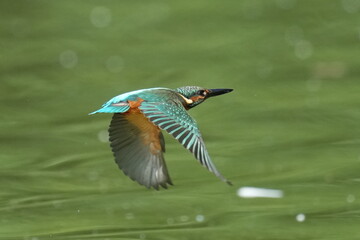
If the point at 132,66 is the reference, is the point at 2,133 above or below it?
below

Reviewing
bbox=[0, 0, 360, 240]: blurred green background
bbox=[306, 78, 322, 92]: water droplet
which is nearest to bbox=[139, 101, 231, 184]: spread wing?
bbox=[0, 0, 360, 240]: blurred green background

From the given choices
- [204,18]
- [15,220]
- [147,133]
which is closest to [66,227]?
[15,220]

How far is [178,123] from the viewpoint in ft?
12.4

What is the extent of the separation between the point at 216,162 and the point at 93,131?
91 cm

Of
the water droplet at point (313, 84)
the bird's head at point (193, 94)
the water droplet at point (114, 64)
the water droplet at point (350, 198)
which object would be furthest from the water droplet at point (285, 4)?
the bird's head at point (193, 94)

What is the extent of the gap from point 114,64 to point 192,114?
105 cm

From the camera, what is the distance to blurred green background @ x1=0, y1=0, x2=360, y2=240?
485 centimetres

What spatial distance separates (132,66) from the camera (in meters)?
7.13

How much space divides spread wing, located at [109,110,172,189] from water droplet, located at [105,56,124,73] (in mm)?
2941

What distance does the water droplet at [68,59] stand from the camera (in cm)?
721

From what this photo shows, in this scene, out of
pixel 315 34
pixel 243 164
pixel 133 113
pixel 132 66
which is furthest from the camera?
pixel 315 34

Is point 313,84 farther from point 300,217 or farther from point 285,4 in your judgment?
point 300,217

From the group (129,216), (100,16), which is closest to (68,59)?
(100,16)

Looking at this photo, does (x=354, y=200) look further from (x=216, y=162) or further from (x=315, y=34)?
(x=315, y=34)
